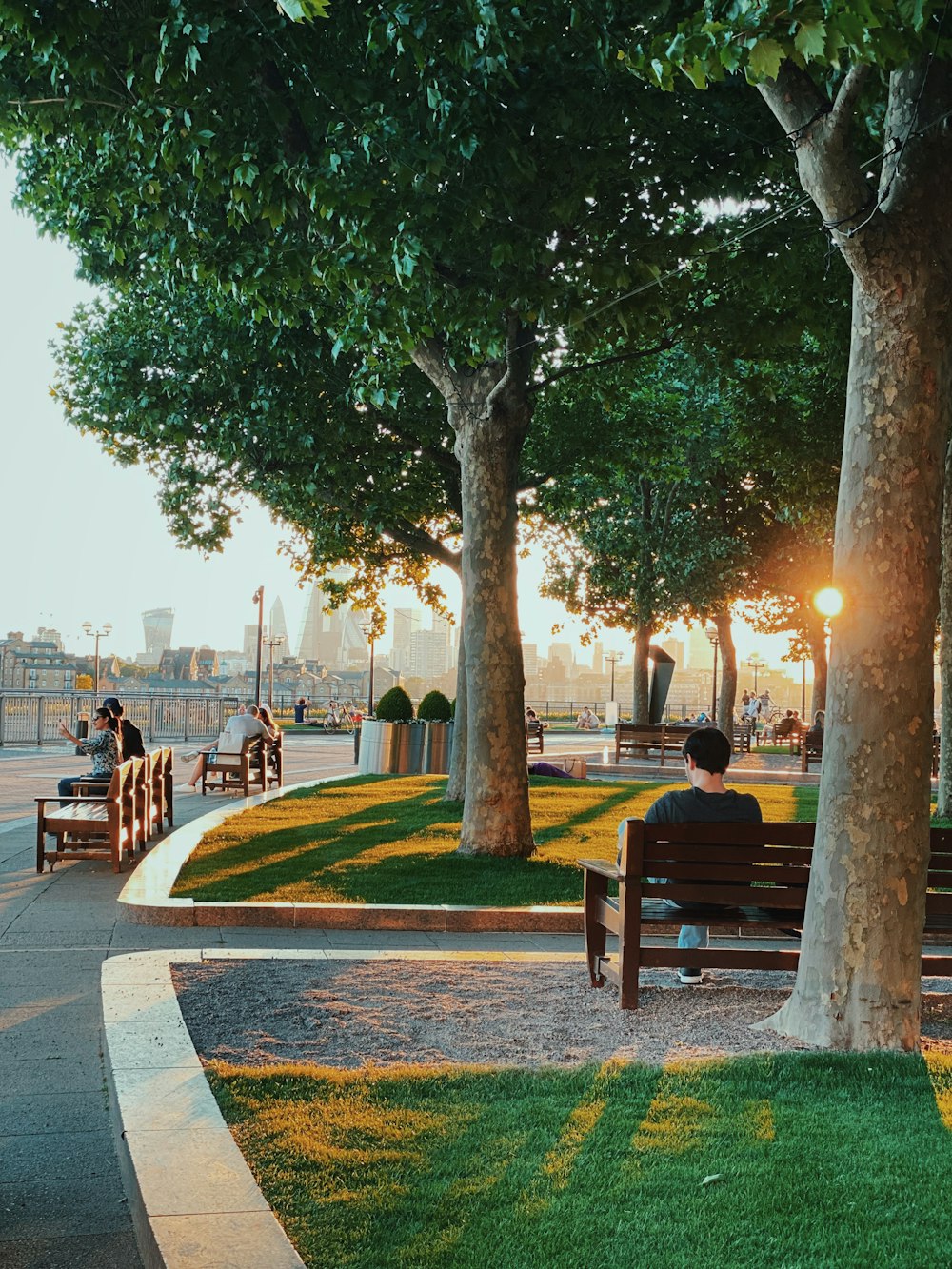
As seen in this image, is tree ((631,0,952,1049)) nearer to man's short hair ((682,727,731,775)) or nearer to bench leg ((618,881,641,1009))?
bench leg ((618,881,641,1009))

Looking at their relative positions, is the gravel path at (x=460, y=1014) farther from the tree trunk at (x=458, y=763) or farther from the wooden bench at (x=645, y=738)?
the wooden bench at (x=645, y=738)

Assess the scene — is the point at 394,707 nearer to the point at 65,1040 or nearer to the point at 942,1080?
the point at 65,1040

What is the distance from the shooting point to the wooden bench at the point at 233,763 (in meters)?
18.8

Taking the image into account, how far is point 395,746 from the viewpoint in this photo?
78.0 feet

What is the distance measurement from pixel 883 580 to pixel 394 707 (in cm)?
1981

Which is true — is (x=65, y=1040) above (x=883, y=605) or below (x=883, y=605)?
below

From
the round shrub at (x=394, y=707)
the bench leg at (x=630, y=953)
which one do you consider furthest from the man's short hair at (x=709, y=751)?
the round shrub at (x=394, y=707)

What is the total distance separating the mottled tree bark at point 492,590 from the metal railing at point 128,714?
71.0 ft

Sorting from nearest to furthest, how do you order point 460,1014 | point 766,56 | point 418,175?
1. point 766,56
2. point 460,1014
3. point 418,175

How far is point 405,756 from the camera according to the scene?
2383 centimetres

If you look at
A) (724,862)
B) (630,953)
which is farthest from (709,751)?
(630,953)

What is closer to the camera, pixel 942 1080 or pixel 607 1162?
pixel 607 1162

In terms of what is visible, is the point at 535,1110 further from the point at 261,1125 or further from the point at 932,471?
the point at 932,471

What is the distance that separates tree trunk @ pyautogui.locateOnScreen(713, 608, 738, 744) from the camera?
117ft
